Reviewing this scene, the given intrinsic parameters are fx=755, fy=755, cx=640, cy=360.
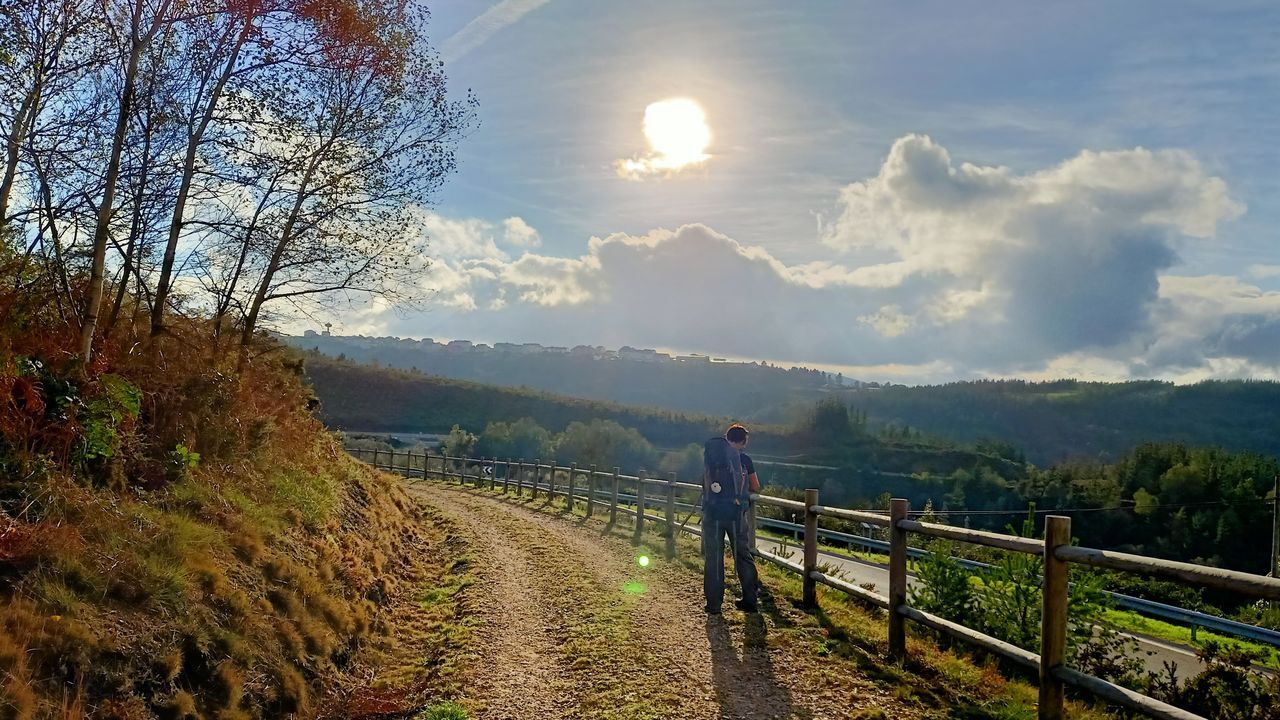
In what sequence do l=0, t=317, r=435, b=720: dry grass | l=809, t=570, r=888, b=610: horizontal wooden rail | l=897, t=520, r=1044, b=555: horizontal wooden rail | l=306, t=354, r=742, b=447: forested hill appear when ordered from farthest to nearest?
l=306, t=354, r=742, b=447: forested hill < l=809, t=570, r=888, b=610: horizontal wooden rail < l=897, t=520, r=1044, b=555: horizontal wooden rail < l=0, t=317, r=435, b=720: dry grass

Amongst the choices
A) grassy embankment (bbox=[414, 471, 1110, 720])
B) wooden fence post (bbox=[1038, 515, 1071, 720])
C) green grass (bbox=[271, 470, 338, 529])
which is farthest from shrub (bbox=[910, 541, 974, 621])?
green grass (bbox=[271, 470, 338, 529])

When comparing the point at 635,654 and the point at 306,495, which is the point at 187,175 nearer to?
the point at 306,495

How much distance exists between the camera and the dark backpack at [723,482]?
8547 millimetres

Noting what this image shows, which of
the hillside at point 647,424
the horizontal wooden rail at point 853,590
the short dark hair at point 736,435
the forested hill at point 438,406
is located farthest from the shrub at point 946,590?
the hillside at point 647,424

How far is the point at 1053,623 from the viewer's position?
5.07 meters

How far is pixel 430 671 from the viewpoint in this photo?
7.05 m

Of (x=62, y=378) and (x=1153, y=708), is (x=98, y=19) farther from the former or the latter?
(x=1153, y=708)

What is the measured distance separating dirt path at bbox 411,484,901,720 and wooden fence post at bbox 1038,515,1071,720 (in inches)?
36.7

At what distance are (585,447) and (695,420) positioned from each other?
75.2 meters

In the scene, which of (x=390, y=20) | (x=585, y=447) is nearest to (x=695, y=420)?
(x=585, y=447)

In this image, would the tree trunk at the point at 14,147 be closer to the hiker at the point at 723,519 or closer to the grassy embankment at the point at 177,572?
the grassy embankment at the point at 177,572

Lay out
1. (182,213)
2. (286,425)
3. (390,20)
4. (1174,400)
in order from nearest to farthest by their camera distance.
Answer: (182,213), (286,425), (390,20), (1174,400)

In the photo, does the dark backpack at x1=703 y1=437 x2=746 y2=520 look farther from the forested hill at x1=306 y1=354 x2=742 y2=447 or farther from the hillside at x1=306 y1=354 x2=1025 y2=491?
the hillside at x1=306 y1=354 x2=1025 y2=491

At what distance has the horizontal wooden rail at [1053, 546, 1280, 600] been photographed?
12.6 ft
